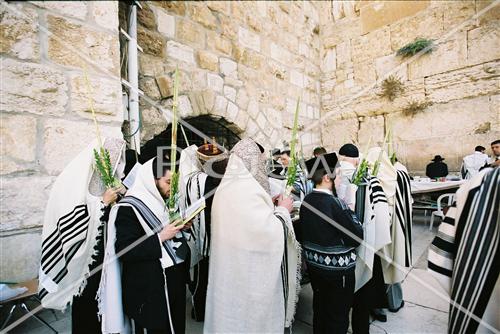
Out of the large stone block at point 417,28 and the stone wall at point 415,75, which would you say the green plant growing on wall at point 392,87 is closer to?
the stone wall at point 415,75

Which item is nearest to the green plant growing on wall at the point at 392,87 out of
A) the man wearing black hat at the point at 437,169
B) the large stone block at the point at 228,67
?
the man wearing black hat at the point at 437,169

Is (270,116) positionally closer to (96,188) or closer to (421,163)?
(421,163)

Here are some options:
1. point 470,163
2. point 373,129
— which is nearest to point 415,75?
point 373,129

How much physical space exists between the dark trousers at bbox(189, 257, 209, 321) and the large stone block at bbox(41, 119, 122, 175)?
1.59 meters

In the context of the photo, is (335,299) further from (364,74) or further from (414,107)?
(364,74)

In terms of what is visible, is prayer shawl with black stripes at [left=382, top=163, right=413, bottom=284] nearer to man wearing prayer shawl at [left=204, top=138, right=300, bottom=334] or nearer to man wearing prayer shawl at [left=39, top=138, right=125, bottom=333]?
man wearing prayer shawl at [left=204, top=138, right=300, bottom=334]

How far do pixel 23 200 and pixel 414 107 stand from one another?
6.99 m

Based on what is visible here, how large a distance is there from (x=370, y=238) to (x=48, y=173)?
2.82m

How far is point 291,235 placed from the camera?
6.28 feet

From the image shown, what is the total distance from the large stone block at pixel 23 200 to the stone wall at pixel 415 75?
20.7 ft

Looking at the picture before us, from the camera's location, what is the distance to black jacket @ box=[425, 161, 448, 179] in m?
5.69

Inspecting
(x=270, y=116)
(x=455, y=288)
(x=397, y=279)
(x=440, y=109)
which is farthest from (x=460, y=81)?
(x=455, y=288)

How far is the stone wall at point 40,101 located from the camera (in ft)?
7.43

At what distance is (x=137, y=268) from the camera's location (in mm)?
1646
